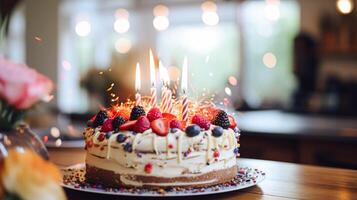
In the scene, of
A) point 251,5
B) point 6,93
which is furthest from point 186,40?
point 6,93

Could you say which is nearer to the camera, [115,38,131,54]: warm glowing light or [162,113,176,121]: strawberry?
[162,113,176,121]: strawberry

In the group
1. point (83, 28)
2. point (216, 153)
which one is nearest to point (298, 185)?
point (216, 153)

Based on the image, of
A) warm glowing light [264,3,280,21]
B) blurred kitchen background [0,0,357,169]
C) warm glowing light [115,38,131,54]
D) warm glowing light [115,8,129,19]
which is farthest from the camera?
warm glowing light [115,8,129,19]

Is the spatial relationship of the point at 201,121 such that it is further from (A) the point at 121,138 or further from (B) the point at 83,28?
(B) the point at 83,28

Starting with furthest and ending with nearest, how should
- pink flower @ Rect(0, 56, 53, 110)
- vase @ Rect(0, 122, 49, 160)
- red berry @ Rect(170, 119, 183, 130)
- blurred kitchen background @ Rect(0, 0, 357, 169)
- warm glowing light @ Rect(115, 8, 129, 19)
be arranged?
warm glowing light @ Rect(115, 8, 129, 19), blurred kitchen background @ Rect(0, 0, 357, 169), red berry @ Rect(170, 119, 183, 130), vase @ Rect(0, 122, 49, 160), pink flower @ Rect(0, 56, 53, 110)

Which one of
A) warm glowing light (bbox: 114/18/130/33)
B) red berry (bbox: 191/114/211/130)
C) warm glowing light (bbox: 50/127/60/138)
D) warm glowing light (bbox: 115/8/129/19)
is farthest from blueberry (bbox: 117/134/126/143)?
warm glowing light (bbox: 115/8/129/19)

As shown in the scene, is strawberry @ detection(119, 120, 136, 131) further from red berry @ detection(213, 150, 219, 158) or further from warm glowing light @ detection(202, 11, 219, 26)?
warm glowing light @ detection(202, 11, 219, 26)
